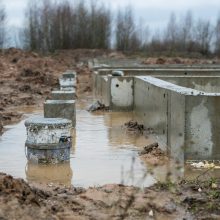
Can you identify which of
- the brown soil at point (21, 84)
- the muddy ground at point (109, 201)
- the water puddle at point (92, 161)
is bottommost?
the brown soil at point (21, 84)

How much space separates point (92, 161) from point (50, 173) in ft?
3.21

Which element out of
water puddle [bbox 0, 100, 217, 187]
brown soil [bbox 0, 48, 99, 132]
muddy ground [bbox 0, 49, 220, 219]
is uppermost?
muddy ground [bbox 0, 49, 220, 219]

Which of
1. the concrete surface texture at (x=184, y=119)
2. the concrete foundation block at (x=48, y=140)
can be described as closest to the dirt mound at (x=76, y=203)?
the concrete surface texture at (x=184, y=119)

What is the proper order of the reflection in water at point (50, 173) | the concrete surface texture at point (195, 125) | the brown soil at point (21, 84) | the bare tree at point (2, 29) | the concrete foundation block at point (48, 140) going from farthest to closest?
1. the bare tree at point (2, 29)
2. the brown soil at point (21, 84)
3. the concrete surface texture at point (195, 125)
4. the concrete foundation block at point (48, 140)
5. the reflection in water at point (50, 173)

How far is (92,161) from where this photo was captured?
8773 mm

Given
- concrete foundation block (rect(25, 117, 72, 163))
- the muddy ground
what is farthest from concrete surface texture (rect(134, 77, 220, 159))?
concrete foundation block (rect(25, 117, 72, 163))

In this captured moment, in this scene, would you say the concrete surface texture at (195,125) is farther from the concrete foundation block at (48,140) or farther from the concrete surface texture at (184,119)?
the concrete foundation block at (48,140)

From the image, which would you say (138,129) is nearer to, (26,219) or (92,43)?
(26,219)

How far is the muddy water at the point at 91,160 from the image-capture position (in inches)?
301

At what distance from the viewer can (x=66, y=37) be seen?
234ft

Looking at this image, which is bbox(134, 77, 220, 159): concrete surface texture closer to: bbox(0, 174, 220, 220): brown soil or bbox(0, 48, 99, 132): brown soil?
bbox(0, 174, 220, 220): brown soil

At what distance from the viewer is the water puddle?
300 inches

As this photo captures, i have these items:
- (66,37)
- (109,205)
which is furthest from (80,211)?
(66,37)

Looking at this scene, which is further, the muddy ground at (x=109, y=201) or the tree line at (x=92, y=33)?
the tree line at (x=92, y=33)
